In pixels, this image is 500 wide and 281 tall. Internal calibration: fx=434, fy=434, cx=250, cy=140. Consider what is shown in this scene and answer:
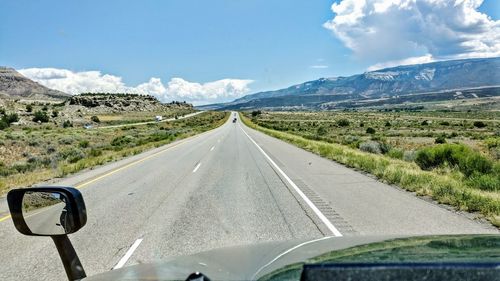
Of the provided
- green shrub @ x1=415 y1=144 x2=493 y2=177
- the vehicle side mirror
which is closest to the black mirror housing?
the vehicle side mirror

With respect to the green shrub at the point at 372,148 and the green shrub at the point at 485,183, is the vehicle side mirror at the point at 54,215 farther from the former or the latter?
the green shrub at the point at 372,148

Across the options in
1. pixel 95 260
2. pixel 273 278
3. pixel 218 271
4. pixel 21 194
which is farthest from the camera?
pixel 95 260

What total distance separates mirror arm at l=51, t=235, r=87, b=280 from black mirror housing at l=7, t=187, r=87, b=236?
171 mm

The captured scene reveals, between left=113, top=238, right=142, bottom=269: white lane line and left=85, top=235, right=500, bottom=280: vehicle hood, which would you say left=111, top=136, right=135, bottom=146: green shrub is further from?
left=85, top=235, right=500, bottom=280: vehicle hood

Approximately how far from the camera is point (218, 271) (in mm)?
2670

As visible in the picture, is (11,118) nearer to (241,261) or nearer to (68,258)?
(68,258)

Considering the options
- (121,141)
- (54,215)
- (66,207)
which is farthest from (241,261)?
(121,141)

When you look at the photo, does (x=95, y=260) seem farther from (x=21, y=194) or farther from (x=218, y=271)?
(x=218, y=271)

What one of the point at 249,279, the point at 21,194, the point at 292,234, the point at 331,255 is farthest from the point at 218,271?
the point at 292,234

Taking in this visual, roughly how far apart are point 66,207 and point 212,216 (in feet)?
17.7

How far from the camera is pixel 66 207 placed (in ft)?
10.7

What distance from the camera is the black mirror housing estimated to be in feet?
10.4

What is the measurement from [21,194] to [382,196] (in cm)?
878

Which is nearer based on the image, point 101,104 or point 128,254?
point 128,254
